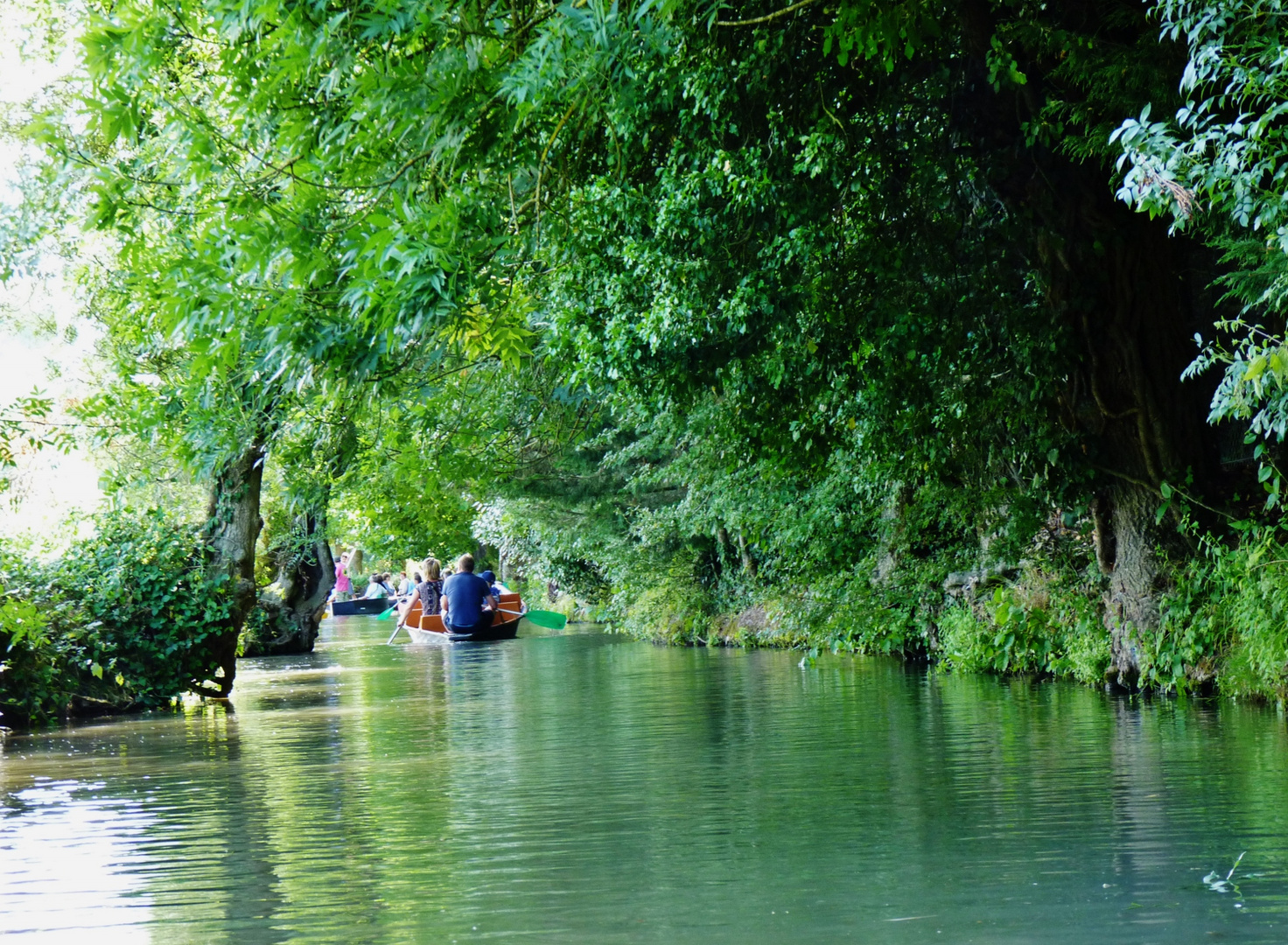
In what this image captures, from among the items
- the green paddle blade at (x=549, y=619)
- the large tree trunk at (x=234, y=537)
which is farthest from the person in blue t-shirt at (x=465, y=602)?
the large tree trunk at (x=234, y=537)

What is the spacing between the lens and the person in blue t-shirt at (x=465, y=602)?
32.3 metres

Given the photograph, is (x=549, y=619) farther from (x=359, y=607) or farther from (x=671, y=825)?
(x=671, y=825)

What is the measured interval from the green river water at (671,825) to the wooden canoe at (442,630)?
18.1 m

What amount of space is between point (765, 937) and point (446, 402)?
16.8m

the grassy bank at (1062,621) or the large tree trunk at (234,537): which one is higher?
the large tree trunk at (234,537)

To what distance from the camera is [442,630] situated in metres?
33.7

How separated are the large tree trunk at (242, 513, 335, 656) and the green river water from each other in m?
16.2

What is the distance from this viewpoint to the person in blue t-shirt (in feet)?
106

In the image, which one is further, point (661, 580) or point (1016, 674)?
point (661, 580)

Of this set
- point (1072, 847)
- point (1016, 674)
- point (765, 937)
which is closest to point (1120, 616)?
point (1016, 674)

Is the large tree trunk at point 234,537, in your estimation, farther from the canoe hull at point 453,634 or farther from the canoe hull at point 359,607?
the canoe hull at point 359,607

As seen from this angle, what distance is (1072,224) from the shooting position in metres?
13.1

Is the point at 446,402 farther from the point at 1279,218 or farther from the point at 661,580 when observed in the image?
the point at 1279,218

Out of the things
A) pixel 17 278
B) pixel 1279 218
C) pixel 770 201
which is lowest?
pixel 1279 218
